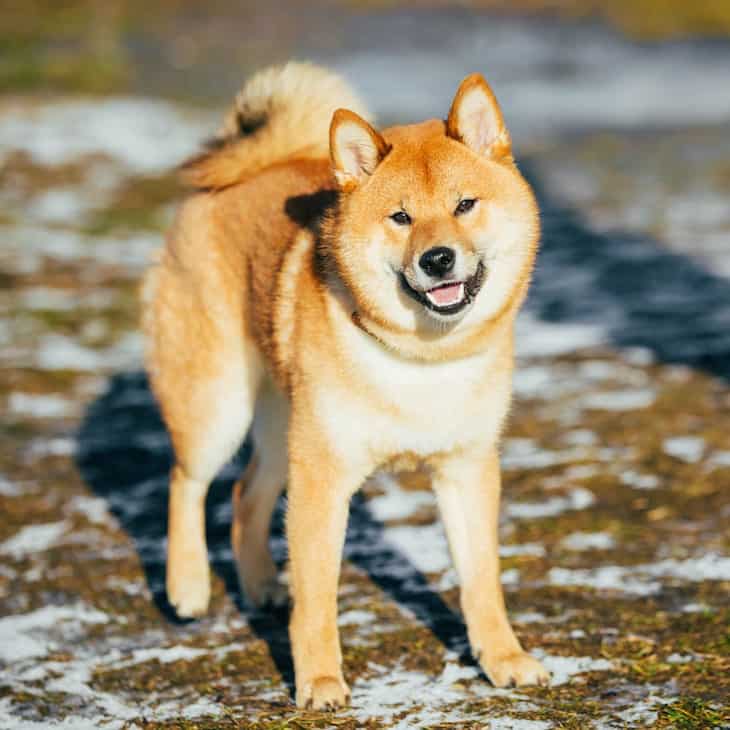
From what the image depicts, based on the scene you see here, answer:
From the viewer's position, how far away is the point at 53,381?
23.0 ft

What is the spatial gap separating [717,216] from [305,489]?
7208 mm

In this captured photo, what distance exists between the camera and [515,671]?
3.58 meters

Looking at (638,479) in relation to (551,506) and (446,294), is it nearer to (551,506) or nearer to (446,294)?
(551,506)

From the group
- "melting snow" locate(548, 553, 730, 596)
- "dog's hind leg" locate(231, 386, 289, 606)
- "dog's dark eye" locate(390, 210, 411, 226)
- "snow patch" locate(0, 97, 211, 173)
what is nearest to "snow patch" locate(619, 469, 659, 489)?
"melting snow" locate(548, 553, 730, 596)

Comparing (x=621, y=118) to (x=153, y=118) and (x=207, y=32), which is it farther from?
(x=207, y=32)

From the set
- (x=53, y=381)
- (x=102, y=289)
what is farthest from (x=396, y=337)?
(x=102, y=289)

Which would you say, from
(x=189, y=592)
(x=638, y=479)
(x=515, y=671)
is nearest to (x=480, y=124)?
(x=515, y=671)

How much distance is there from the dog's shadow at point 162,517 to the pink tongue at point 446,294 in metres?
1.22

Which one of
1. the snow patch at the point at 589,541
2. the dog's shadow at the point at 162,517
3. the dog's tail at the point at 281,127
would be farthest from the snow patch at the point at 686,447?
the dog's tail at the point at 281,127

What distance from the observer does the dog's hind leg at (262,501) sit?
4.44 m

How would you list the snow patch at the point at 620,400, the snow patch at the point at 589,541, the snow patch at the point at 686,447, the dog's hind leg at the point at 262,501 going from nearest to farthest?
the dog's hind leg at the point at 262,501 → the snow patch at the point at 589,541 → the snow patch at the point at 686,447 → the snow patch at the point at 620,400

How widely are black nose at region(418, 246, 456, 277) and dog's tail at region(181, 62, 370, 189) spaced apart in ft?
4.70

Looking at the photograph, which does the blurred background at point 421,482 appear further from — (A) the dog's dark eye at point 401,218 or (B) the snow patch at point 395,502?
(A) the dog's dark eye at point 401,218

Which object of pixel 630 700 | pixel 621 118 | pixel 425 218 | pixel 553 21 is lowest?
pixel 630 700
